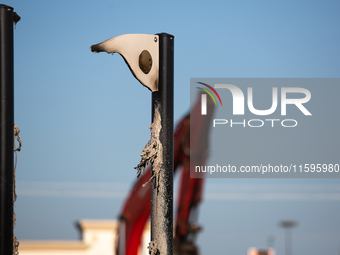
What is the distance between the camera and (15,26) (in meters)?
3.36

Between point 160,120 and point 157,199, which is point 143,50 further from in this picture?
point 157,199

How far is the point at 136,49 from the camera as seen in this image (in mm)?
3432
